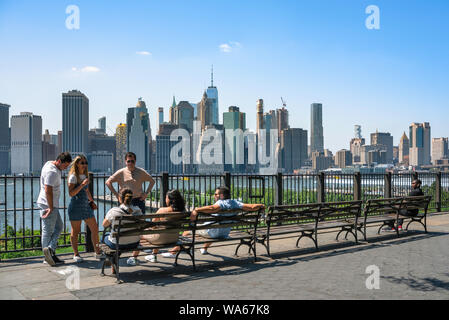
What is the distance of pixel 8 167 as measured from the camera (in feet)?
488

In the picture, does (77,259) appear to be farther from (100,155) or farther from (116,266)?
(100,155)

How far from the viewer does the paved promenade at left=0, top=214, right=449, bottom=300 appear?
17.5ft

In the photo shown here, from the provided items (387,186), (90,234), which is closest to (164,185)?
(90,234)

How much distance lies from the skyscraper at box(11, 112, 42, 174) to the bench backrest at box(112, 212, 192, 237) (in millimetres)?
148324

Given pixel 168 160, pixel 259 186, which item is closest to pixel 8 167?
pixel 168 160

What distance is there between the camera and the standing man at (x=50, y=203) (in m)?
6.83

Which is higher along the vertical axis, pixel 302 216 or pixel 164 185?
pixel 164 185

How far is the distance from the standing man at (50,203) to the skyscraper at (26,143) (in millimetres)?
147090

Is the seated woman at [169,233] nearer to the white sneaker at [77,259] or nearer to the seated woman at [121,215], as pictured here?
the seated woman at [121,215]

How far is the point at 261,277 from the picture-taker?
6.21 metres

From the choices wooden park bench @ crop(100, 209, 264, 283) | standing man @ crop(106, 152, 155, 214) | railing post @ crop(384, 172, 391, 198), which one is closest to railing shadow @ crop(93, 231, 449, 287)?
wooden park bench @ crop(100, 209, 264, 283)

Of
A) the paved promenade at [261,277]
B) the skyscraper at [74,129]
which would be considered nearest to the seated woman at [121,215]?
the paved promenade at [261,277]

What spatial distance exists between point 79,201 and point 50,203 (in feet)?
1.57
